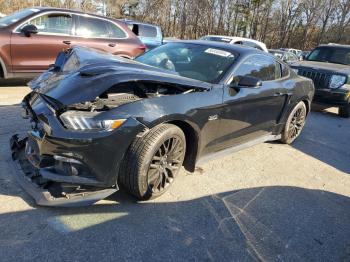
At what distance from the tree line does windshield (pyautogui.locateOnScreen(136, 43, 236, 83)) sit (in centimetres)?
3424

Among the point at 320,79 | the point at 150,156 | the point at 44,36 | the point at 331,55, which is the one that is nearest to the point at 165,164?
the point at 150,156

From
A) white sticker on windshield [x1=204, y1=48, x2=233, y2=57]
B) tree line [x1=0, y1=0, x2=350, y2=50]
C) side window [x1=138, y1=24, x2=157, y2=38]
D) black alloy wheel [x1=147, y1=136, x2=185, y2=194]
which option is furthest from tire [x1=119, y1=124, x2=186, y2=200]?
tree line [x1=0, y1=0, x2=350, y2=50]

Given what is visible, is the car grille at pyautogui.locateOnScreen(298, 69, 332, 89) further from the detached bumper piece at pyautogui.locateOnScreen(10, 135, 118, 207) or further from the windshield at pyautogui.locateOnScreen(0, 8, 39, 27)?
the detached bumper piece at pyautogui.locateOnScreen(10, 135, 118, 207)

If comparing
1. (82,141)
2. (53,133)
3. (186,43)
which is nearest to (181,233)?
(82,141)

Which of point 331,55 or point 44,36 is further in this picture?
point 331,55

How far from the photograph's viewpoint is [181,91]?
3332 mm

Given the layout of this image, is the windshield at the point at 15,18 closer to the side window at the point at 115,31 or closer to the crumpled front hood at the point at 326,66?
the side window at the point at 115,31

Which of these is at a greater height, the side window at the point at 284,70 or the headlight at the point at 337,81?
the side window at the point at 284,70

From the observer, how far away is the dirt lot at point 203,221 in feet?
8.32

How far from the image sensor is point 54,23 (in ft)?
23.4

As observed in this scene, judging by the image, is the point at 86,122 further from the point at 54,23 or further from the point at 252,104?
the point at 54,23

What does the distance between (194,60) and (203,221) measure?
6.47 feet

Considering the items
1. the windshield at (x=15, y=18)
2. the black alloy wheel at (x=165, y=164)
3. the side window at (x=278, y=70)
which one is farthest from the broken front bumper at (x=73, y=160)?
the windshield at (x=15, y=18)

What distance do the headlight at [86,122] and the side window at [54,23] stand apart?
15.9 ft
